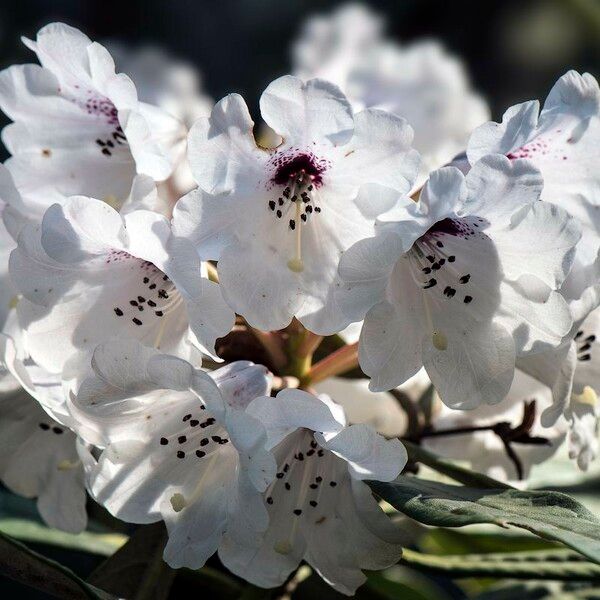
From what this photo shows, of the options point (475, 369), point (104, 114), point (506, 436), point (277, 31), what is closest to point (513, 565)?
point (506, 436)

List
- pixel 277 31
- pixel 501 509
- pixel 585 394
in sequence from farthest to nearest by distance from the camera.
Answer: pixel 277 31, pixel 585 394, pixel 501 509

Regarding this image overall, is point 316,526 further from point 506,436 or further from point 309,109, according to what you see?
point 309,109

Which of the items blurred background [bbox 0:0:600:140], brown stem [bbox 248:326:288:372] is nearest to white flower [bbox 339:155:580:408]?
brown stem [bbox 248:326:288:372]

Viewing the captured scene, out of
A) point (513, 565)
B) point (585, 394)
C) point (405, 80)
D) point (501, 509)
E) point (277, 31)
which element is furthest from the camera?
point (277, 31)

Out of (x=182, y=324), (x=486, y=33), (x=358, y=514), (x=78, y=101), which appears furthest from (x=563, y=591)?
(x=486, y=33)

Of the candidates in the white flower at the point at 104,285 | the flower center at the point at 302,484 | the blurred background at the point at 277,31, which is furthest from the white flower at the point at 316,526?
the blurred background at the point at 277,31

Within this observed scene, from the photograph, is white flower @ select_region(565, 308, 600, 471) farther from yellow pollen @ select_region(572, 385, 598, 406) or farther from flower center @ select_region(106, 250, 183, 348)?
flower center @ select_region(106, 250, 183, 348)

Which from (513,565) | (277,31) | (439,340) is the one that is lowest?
(277,31)
